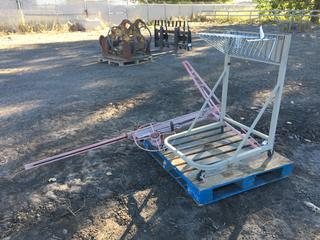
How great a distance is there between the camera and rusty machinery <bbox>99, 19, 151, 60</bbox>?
8789mm

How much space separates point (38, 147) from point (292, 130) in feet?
12.2

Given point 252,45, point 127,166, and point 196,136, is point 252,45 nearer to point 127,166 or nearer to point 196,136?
point 196,136

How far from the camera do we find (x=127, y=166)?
3383mm

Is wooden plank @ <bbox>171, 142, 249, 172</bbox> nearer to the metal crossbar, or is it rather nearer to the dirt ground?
the dirt ground

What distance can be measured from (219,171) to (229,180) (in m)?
0.17

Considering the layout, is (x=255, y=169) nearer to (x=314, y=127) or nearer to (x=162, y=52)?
(x=314, y=127)

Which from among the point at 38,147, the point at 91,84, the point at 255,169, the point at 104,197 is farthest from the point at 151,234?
the point at 91,84

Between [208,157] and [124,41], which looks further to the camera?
[124,41]

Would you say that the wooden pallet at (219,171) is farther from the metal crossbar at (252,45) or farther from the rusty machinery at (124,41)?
the rusty machinery at (124,41)

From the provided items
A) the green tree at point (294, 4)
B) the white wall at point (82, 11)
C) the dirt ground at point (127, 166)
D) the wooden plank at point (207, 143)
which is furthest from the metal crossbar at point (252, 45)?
the green tree at point (294, 4)

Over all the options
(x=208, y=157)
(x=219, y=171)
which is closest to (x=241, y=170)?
(x=219, y=171)

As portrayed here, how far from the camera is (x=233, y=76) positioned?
Answer: 716 centimetres

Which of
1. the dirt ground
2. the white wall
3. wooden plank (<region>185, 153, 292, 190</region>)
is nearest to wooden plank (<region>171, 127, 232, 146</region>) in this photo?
the dirt ground

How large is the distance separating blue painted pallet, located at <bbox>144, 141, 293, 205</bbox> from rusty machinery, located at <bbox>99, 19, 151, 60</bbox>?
Answer: 20.4ft
